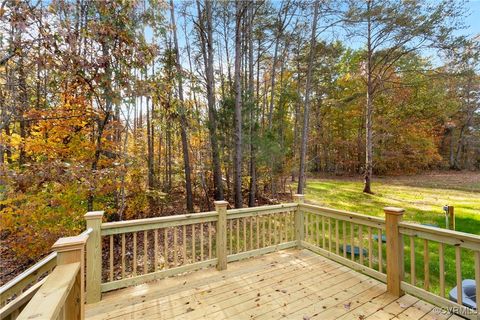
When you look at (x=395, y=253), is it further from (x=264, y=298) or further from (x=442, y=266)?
(x=264, y=298)

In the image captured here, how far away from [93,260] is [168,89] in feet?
11.4

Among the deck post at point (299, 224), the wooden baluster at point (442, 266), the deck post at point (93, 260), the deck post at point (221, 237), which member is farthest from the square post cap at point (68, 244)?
the deck post at point (299, 224)

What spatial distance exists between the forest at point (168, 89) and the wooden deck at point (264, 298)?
80.8 inches

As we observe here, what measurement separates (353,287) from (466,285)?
1.16m

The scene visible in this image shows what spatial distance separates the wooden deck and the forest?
2.05 metres

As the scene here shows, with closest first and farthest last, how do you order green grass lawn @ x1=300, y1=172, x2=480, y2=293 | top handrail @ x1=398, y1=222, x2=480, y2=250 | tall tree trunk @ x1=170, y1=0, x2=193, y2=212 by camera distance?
top handrail @ x1=398, y1=222, x2=480, y2=250 < green grass lawn @ x1=300, y1=172, x2=480, y2=293 < tall tree trunk @ x1=170, y1=0, x2=193, y2=212

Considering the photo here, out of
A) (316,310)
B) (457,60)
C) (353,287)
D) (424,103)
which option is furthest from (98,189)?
(424,103)

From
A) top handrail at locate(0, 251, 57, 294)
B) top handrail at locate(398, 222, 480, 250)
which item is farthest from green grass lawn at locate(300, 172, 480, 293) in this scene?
top handrail at locate(0, 251, 57, 294)

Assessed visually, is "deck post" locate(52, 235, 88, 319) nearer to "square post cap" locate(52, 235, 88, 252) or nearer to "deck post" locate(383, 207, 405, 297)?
"square post cap" locate(52, 235, 88, 252)

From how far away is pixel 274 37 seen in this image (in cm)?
743

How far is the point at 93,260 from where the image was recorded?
2.38 metres

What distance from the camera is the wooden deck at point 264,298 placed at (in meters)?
2.21

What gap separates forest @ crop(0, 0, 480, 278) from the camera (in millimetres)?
3592

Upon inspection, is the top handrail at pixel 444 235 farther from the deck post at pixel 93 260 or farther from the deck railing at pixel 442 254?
the deck post at pixel 93 260
